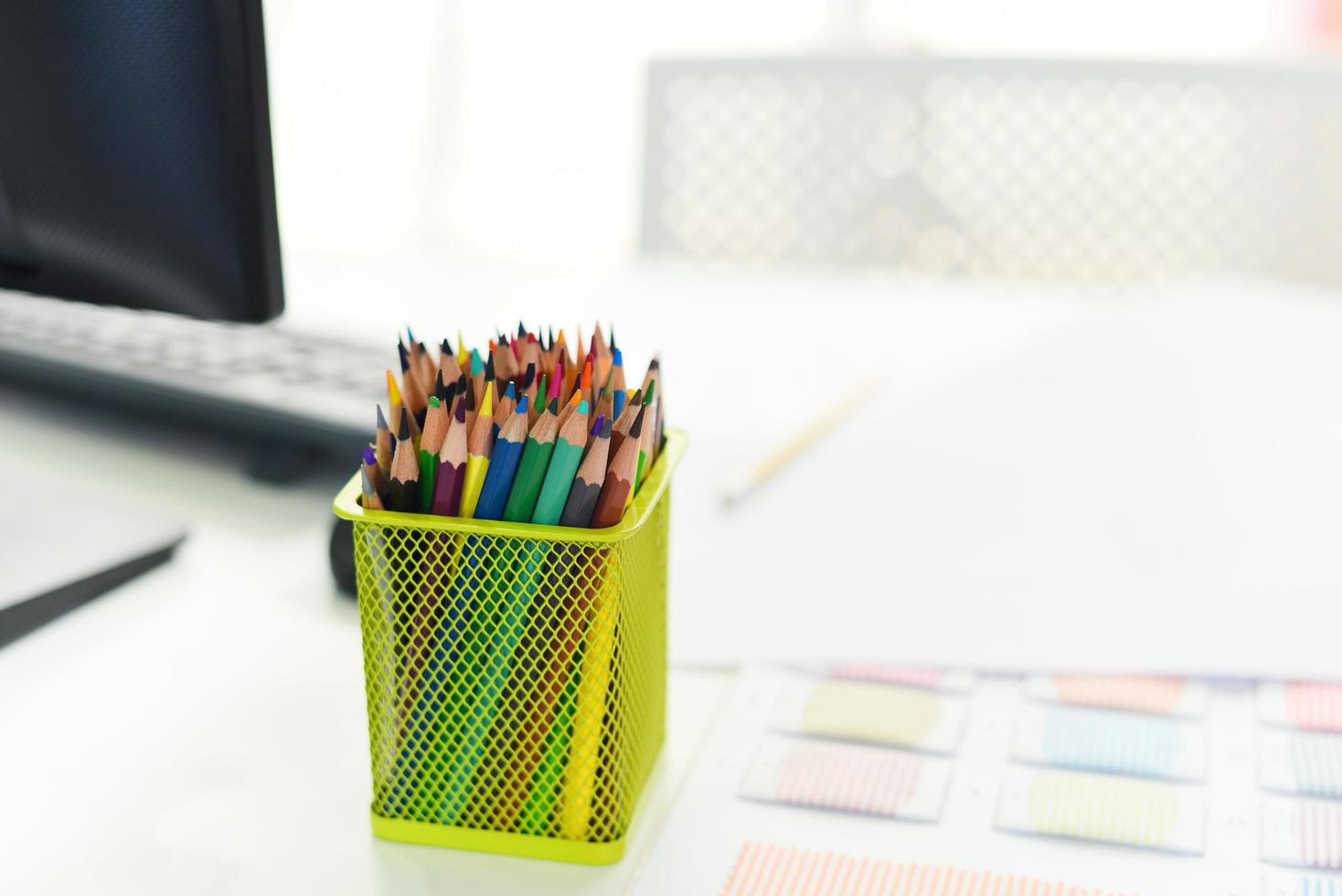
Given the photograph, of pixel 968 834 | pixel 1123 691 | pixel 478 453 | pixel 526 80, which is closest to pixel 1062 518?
pixel 1123 691

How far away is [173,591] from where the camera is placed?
55 cm

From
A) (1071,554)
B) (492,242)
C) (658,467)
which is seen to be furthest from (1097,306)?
(492,242)

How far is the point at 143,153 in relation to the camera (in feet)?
1.69

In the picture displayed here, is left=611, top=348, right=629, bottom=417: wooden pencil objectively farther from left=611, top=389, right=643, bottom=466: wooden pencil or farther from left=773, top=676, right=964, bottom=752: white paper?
left=773, top=676, right=964, bottom=752: white paper

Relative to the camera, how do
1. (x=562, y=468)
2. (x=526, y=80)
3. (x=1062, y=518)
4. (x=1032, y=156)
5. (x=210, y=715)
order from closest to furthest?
(x=562, y=468)
(x=210, y=715)
(x=1062, y=518)
(x=1032, y=156)
(x=526, y=80)

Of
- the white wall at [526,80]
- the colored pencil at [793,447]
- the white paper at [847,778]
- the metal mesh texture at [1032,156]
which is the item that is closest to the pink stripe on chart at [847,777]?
the white paper at [847,778]

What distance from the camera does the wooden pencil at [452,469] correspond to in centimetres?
37

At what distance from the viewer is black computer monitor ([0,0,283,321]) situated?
49 cm

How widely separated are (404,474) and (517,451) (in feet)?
0.12

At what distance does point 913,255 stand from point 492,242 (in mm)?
1773

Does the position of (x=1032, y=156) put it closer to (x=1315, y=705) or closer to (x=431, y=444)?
(x=1315, y=705)

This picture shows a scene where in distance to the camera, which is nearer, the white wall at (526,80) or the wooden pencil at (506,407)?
the wooden pencil at (506,407)

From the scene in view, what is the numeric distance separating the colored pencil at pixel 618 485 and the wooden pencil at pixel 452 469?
1.6 inches

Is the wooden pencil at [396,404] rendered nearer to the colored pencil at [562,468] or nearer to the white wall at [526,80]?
the colored pencil at [562,468]
